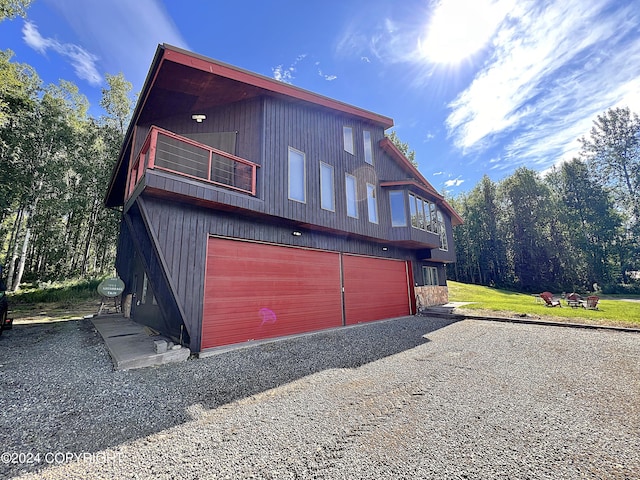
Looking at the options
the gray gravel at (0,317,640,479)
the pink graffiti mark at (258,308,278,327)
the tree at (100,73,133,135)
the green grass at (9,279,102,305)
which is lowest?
the gray gravel at (0,317,640,479)

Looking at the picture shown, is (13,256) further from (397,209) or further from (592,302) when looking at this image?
(592,302)

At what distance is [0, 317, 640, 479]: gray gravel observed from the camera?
2.20 metres

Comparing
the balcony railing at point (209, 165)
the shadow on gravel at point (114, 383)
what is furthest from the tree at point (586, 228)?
the balcony railing at point (209, 165)

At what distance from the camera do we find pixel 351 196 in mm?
9992

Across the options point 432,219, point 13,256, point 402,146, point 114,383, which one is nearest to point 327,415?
point 114,383

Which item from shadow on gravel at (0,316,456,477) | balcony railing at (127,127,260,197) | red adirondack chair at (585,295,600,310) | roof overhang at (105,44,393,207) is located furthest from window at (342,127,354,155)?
red adirondack chair at (585,295,600,310)

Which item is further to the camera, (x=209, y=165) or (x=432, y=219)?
(x=432, y=219)

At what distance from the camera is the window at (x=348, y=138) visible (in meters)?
10.6

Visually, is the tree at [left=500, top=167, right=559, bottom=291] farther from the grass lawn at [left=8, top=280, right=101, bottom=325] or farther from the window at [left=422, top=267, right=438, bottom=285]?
the grass lawn at [left=8, top=280, right=101, bottom=325]

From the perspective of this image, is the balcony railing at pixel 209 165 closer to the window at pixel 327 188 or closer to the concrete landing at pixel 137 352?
the window at pixel 327 188

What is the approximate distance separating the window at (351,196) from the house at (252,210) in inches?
2.6

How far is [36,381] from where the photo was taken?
4.03m

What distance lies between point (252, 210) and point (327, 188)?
3456 mm

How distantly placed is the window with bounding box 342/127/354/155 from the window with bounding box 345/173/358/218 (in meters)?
1.29
